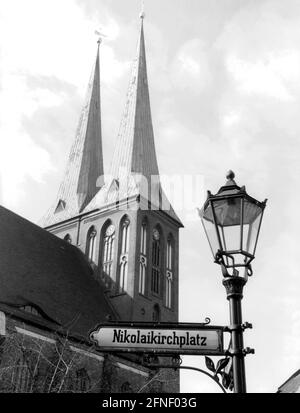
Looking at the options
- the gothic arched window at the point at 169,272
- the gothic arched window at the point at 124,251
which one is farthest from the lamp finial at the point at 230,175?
the gothic arched window at the point at 169,272

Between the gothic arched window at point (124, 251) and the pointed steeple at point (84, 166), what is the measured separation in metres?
3.50

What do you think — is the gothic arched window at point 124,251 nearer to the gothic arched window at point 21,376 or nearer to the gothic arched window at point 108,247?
the gothic arched window at point 108,247

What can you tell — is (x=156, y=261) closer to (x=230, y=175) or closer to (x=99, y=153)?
(x=99, y=153)

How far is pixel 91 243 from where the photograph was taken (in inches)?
1266

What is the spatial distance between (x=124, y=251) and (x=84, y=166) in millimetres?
7529

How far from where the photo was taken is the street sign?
176 inches

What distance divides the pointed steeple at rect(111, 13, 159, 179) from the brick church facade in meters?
0.07

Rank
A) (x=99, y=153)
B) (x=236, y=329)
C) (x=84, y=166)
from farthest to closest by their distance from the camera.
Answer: (x=99, y=153) → (x=84, y=166) → (x=236, y=329)

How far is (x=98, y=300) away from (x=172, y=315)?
438 cm

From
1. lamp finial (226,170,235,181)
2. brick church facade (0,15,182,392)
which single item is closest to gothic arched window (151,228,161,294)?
brick church facade (0,15,182,392)

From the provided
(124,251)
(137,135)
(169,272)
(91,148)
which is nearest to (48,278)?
(124,251)
